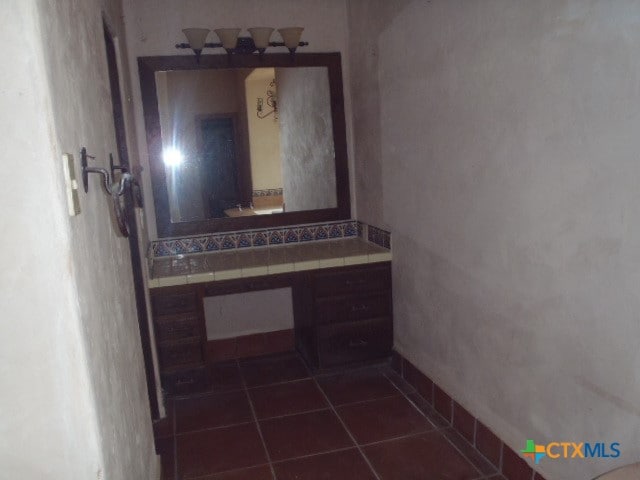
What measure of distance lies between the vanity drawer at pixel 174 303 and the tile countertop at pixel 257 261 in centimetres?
6

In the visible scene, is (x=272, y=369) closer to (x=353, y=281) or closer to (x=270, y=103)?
(x=353, y=281)

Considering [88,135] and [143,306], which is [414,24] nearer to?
[88,135]

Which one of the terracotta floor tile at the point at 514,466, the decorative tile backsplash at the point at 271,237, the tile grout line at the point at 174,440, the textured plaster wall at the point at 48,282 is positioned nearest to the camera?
the textured plaster wall at the point at 48,282

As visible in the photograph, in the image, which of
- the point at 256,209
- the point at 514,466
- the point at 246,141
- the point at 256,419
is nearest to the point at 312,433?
the point at 256,419

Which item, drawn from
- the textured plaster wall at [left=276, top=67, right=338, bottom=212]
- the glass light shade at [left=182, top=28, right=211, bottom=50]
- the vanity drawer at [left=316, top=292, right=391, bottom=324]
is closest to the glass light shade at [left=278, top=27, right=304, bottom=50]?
the textured plaster wall at [left=276, top=67, right=338, bottom=212]

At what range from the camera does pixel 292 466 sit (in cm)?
211

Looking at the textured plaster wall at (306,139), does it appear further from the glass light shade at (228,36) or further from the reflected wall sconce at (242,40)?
the glass light shade at (228,36)

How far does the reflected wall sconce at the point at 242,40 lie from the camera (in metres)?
2.75

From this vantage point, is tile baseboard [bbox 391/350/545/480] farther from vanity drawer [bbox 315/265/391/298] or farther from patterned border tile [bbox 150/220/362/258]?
patterned border tile [bbox 150/220/362/258]

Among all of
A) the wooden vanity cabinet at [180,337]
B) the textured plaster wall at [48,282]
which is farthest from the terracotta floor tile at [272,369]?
the textured plaster wall at [48,282]

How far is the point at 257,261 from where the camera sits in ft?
8.99

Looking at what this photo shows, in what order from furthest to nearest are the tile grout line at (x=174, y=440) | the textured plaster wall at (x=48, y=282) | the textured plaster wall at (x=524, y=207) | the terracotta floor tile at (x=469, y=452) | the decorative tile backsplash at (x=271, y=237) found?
the decorative tile backsplash at (x=271, y=237) → the tile grout line at (x=174, y=440) → the terracotta floor tile at (x=469, y=452) → the textured plaster wall at (x=524, y=207) → the textured plaster wall at (x=48, y=282)

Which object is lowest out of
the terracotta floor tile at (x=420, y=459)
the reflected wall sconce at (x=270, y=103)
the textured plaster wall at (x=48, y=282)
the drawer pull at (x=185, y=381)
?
the terracotta floor tile at (x=420, y=459)

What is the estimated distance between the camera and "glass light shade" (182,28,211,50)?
107 inches
